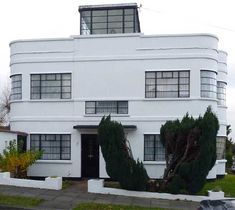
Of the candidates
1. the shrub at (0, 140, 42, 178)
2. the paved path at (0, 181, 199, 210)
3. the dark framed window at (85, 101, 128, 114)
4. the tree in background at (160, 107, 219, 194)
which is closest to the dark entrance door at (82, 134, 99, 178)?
the dark framed window at (85, 101, 128, 114)

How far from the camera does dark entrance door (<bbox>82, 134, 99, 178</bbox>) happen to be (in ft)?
76.4

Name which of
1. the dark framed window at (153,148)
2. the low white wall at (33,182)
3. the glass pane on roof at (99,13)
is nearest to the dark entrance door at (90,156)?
the dark framed window at (153,148)

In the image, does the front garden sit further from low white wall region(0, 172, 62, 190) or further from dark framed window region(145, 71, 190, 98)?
dark framed window region(145, 71, 190, 98)

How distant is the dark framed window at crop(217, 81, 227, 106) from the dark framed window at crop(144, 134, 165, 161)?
4.65 metres

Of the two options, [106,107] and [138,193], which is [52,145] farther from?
[138,193]

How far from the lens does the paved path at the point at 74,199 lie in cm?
1633

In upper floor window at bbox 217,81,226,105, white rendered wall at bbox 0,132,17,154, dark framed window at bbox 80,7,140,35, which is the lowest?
white rendered wall at bbox 0,132,17,154

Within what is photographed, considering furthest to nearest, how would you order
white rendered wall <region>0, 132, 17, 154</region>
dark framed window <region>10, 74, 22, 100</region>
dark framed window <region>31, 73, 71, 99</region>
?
dark framed window <region>10, 74, 22, 100</region> → dark framed window <region>31, 73, 71, 99</region> → white rendered wall <region>0, 132, 17, 154</region>

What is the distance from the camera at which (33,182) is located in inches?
762

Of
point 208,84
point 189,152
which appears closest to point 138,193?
point 189,152

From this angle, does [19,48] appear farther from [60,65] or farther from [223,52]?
[223,52]

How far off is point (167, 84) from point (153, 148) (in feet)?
10.2

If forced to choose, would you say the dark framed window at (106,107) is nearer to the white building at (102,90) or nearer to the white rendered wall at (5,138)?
the white building at (102,90)

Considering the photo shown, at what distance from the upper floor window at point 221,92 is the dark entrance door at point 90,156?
7.02 metres
